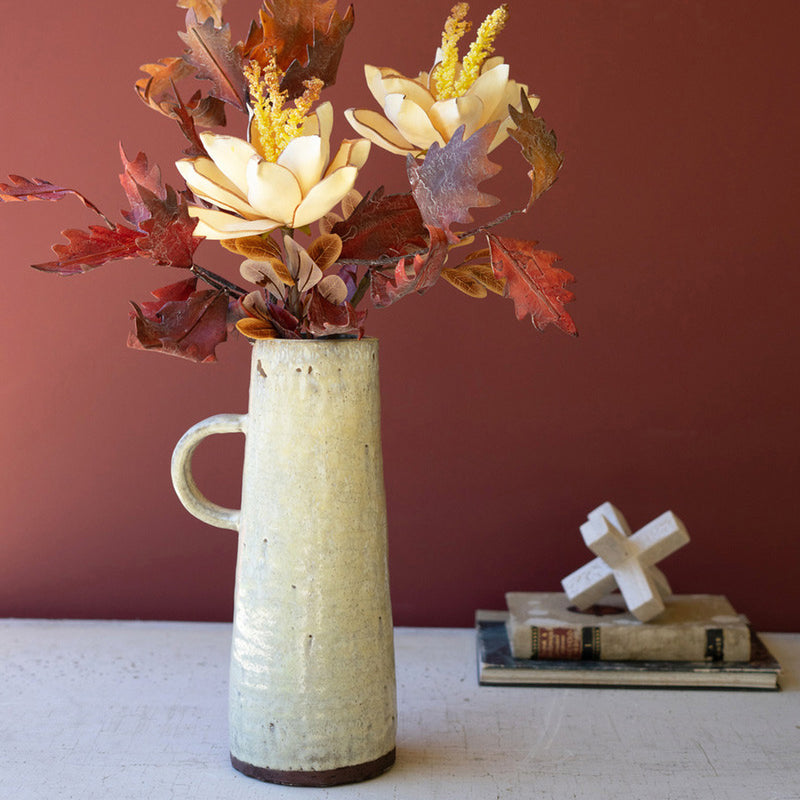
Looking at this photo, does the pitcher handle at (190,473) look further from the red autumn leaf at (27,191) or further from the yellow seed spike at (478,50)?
the yellow seed spike at (478,50)

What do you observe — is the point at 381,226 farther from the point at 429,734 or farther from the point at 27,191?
the point at 429,734

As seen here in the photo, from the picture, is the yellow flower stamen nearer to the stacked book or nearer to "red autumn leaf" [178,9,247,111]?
"red autumn leaf" [178,9,247,111]

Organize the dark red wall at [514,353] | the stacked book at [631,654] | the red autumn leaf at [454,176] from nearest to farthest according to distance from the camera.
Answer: the red autumn leaf at [454,176] → the stacked book at [631,654] → the dark red wall at [514,353]

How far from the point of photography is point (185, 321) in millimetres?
767

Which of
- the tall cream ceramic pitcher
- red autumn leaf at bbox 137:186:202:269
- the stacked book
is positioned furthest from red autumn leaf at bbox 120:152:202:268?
the stacked book

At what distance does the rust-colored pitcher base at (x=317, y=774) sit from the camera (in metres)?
0.78

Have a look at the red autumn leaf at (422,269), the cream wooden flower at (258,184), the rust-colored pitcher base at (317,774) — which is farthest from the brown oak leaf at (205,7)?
the rust-colored pitcher base at (317,774)

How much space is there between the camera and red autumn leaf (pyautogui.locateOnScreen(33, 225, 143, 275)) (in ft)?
2.40

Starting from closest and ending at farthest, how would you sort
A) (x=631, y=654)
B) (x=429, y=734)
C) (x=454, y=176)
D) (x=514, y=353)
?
(x=454, y=176) < (x=429, y=734) < (x=631, y=654) < (x=514, y=353)

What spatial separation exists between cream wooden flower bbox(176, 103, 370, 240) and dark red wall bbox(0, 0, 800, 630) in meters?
0.47

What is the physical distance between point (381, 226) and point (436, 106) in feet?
0.32

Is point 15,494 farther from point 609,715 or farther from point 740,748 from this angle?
point 740,748

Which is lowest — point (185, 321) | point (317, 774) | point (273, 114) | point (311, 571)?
point (317, 774)

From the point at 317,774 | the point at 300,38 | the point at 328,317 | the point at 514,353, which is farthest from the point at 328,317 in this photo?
the point at 514,353
